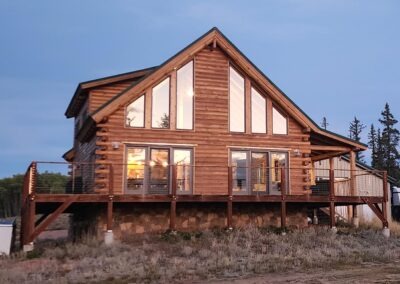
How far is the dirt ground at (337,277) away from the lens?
12664 millimetres

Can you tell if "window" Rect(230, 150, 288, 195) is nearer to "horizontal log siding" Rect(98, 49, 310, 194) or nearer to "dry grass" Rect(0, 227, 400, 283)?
"horizontal log siding" Rect(98, 49, 310, 194)

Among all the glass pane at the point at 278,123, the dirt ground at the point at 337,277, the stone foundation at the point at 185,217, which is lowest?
the dirt ground at the point at 337,277

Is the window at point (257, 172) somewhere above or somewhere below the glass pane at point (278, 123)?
below

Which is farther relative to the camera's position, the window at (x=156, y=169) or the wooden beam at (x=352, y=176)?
the wooden beam at (x=352, y=176)

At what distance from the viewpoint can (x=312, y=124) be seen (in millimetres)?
22844

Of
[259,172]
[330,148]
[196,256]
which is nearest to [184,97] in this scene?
[259,172]

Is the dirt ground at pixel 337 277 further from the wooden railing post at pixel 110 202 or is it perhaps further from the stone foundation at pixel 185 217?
the stone foundation at pixel 185 217

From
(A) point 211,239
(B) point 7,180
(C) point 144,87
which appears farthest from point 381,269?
(B) point 7,180

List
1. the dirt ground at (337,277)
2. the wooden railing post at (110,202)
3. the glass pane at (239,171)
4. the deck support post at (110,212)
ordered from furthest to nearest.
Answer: the glass pane at (239,171), the wooden railing post at (110,202), the deck support post at (110,212), the dirt ground at (337,277)

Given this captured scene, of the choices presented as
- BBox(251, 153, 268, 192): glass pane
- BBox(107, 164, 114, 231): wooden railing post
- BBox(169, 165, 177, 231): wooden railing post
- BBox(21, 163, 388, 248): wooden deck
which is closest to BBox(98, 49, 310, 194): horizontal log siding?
BBox(251, 153, 268, 192): glass pane

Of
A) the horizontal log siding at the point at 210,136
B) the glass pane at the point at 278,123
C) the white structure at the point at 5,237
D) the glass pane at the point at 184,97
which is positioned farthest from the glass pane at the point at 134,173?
the glass pane at the point at 278,123

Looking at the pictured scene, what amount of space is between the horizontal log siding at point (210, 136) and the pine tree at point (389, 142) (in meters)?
42.6

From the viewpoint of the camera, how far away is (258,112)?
22.7m

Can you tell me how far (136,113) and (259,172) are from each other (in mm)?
5735
